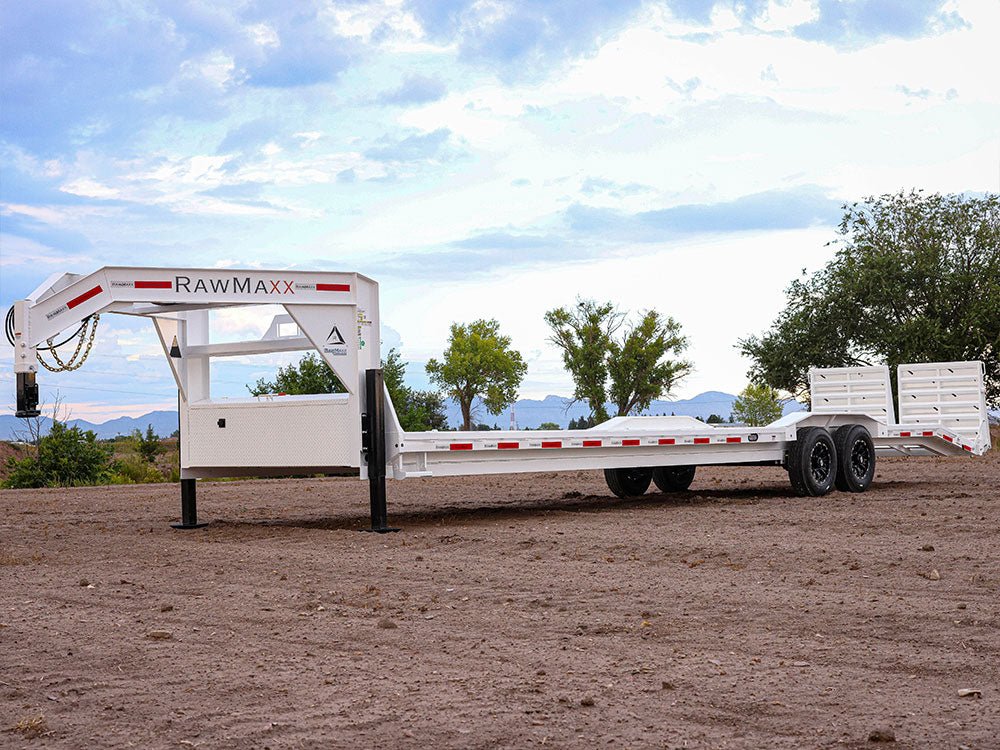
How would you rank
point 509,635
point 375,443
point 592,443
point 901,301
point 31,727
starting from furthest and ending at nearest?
point 901,301 → point 592,443 → point 375,443 → point 509,635 → point 31,727

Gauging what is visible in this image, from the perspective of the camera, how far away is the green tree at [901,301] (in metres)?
42.7

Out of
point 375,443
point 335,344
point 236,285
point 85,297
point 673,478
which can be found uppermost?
point 236,285

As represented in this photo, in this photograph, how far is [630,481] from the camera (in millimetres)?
16297

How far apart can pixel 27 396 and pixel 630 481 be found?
343 inches

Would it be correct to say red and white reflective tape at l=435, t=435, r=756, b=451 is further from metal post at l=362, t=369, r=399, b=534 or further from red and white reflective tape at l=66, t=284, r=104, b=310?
red and white reflective tape at l=66, t=284, r=104, b=310

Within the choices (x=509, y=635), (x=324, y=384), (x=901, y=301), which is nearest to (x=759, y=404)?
(x=901, y=301)

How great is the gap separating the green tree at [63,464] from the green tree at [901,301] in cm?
3031

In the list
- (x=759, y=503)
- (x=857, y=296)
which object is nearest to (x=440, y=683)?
(x=759, y=503)

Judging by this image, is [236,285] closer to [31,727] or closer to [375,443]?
[375,443]

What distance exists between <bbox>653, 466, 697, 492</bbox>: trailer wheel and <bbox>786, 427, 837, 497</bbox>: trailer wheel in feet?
Result: 6.50

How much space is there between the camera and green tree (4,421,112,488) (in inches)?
894

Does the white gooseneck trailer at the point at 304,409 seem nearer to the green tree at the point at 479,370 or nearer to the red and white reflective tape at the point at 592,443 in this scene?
the red and white reflective tape at the point at 592,443

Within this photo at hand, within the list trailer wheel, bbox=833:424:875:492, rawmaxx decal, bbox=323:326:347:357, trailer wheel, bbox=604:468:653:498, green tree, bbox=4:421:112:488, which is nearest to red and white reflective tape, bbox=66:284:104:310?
rawmaxx decal, bbox=323:326:347:357

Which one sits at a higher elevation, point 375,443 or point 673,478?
point 375,443
